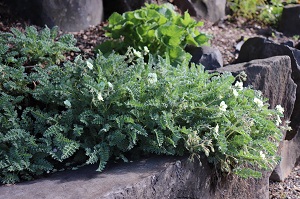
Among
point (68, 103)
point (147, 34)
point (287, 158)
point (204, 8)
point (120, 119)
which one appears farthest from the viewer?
point (204, 8)

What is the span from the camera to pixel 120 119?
300 cm

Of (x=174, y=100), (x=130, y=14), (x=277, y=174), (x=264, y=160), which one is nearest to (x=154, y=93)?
(x=174, y=100)

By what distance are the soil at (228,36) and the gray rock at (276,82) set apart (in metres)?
0.15

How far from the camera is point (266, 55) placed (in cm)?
487

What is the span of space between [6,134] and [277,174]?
269 centimetres

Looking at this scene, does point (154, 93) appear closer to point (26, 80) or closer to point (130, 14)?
point (26, 80)

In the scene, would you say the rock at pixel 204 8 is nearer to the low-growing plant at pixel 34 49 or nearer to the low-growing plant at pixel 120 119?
the low-growing plant at pixel 34 49

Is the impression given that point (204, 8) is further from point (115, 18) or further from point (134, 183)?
point (134, 183)

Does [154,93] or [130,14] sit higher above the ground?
[130,14]

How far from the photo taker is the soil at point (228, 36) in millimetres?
4594

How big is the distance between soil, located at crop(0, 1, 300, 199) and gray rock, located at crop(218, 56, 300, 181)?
147 millimetres

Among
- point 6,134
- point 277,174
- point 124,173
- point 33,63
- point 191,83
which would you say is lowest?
point 277,174

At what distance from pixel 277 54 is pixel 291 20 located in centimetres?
247

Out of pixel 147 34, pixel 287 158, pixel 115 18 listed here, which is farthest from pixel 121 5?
pixel 287 158
